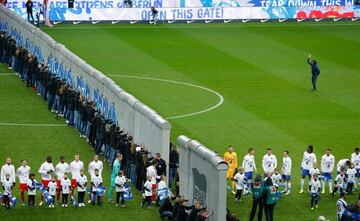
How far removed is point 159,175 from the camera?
1319 inches

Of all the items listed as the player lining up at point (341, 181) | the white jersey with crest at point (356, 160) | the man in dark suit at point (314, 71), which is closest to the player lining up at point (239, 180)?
the player lining up at point (341, 181)

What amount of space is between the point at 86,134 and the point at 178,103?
729 cm

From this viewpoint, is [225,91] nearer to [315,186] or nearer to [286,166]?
[286,166]

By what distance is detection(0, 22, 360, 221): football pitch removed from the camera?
38.8 m

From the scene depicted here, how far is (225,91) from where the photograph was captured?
5041 cm

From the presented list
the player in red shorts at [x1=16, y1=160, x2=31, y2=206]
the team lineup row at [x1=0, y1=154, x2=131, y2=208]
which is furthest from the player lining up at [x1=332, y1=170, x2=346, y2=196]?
the player in red shorts at [x1=16, y1=160, x2=31, y2=206]

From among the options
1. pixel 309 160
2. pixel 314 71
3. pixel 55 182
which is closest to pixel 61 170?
pixel 55 182

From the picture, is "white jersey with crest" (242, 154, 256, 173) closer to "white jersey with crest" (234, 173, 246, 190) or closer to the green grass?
"white jersey with crest" (234, 173, 246, 190)

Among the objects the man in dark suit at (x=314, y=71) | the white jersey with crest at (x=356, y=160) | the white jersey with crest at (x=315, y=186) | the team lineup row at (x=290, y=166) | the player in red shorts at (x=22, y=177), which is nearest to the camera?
the white jersey with crest at (x=315, y=186)

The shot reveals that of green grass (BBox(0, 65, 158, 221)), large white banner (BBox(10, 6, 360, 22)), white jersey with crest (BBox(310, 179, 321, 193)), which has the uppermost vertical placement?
white jersey with crest (BBox(310, 179, 321, 193))

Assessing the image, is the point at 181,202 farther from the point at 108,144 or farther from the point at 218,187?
the point at 108,144

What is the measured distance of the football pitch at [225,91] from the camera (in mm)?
38812

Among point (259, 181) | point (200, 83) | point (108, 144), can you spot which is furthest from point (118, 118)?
point (200, 83)

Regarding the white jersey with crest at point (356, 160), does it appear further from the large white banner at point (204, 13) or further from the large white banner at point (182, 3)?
the large white banner at point (182, 3)
